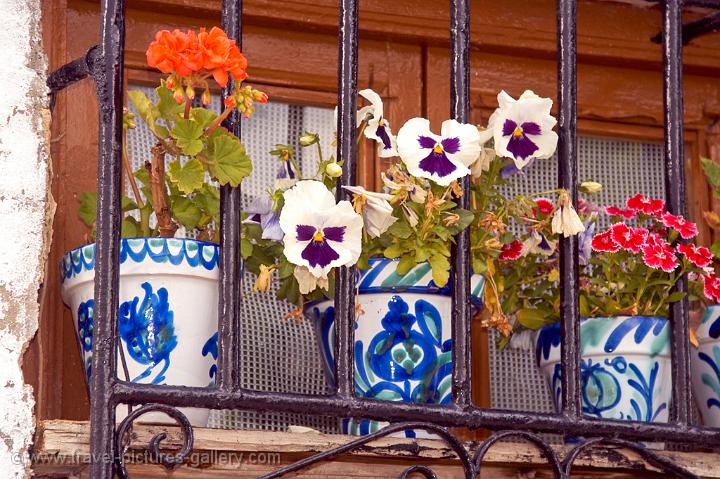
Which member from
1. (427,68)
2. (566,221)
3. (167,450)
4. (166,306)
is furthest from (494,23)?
(167,450)

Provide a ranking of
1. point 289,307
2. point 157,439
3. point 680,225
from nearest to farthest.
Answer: point 157,439
point 680,225
point 289,307

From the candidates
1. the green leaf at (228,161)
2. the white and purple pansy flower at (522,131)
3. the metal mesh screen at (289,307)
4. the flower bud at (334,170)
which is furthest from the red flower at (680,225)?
the green leaf at (228,161)

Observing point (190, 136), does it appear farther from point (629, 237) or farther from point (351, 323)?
point (629, 237)

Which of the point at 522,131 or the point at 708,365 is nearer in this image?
the point at 522,131

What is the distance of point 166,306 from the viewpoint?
2.12m

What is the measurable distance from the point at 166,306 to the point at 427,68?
3.00ft

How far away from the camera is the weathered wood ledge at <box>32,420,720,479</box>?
1.97 m

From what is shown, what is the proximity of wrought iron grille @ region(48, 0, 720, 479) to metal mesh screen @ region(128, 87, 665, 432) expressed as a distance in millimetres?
413

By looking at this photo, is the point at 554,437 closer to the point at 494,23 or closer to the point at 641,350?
the point at 641,350

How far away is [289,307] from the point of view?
262 centimetres

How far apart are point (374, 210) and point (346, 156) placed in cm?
10

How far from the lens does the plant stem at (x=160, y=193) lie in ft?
7.20

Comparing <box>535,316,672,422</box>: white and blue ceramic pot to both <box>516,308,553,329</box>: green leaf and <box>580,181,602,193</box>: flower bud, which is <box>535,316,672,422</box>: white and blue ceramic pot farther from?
<box>580,181,602,193</box>: flower bud

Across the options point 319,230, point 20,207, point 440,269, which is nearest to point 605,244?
point 440,269
